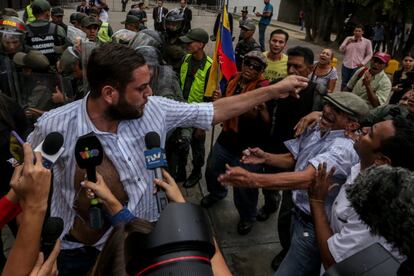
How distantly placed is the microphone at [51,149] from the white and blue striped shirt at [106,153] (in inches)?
11.0

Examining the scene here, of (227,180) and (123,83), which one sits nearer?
(123,83)

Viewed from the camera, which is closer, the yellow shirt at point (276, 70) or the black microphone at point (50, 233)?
the black microphone at point (50, 233)

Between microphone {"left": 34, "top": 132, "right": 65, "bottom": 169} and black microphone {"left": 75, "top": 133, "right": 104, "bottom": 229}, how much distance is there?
0.09 meters

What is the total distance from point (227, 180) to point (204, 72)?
243 centimetres

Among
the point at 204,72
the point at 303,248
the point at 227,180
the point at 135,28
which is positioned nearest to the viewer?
the point at 227,180

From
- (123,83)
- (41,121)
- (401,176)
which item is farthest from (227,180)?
(401,176)

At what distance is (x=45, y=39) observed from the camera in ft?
16.0

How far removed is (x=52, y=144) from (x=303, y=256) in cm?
171

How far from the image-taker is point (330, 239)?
6.24 ft

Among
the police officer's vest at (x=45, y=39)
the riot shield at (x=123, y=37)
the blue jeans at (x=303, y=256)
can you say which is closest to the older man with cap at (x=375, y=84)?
the blue jeans at (x=303, y=256)

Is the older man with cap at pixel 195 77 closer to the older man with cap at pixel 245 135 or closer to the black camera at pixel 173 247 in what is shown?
the older man with cap at pixel 245 135

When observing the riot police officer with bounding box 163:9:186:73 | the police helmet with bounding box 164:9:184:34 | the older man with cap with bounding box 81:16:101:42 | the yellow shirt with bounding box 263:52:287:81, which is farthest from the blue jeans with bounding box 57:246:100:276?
the older man with cap with bounding box 81:16:101:42

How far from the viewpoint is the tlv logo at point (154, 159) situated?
5.50 feet

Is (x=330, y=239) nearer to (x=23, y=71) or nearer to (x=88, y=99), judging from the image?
(x=88, y=99)
